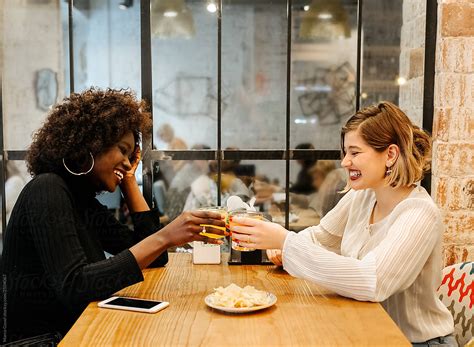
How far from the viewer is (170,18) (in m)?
2.76

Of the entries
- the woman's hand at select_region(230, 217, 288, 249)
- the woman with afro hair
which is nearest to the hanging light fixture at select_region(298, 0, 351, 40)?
the woman with afro hair

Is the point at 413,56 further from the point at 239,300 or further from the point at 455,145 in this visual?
the point at 239,300

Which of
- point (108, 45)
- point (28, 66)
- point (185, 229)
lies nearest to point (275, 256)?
point (185, 229)

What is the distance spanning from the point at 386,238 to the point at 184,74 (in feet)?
5.01

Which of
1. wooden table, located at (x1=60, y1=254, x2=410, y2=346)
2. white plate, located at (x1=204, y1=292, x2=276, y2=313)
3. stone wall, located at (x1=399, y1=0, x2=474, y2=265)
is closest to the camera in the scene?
wooden table, located at (x1=60, y1=254, x2=410, y2=346)

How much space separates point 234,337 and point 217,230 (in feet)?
Answer: 1.58

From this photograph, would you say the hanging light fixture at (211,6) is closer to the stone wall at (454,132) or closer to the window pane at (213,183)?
the window pane at (213,183)

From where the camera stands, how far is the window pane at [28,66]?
283cm

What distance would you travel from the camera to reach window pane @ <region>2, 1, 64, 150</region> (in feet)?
9.27

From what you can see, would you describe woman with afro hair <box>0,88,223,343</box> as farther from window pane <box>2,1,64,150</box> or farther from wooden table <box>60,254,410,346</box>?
window pane <box>2,1,64,150</box>

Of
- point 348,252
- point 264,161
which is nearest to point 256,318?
point 348,252

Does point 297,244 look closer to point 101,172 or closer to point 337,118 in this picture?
point 101,172

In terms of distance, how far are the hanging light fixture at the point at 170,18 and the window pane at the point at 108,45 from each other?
13 cm

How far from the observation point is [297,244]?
1701 millimetres
